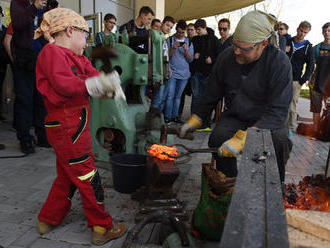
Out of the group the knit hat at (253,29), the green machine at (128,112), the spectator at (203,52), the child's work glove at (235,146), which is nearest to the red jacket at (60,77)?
the child's work glove at (235,146)

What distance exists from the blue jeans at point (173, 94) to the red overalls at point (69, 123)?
4.29m

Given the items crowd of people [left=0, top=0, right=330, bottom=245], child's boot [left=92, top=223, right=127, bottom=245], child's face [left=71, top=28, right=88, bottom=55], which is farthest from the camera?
child's boot [left=92, top=223, right=127, bottom=245]

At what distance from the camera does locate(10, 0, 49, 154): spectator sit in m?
3.92

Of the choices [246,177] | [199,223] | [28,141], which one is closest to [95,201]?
[199,223]

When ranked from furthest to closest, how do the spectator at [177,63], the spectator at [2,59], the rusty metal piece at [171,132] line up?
the spectator at [177,63] < the spectator at [2,59] < the rusty metal piece at [171,132]

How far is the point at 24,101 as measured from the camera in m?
4.47

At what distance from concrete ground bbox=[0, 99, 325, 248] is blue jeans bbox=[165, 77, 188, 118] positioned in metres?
2.13

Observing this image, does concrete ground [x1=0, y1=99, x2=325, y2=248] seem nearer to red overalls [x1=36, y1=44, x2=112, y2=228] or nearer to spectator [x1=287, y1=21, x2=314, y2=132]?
red overalls [x1=36, y1=44, x2=112, y2=228]

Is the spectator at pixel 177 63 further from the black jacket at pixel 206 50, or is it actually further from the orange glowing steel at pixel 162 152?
the orange glowing steel at pixel 162 152

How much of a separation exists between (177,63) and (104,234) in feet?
15.7

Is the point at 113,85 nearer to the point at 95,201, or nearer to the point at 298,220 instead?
the point at 95,201

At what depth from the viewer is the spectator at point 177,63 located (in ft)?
21.7

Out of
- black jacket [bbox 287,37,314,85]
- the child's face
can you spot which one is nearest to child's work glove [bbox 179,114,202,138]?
the child's face

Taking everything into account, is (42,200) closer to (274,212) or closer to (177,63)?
(274,212)
